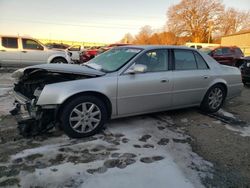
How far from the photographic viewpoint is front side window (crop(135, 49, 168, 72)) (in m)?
4.99

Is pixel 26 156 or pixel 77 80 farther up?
pixel 77 80

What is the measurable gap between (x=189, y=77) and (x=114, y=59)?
5.16 ft

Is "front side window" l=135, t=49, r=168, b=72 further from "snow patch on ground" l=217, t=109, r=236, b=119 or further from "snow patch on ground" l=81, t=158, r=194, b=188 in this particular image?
"snow patch on ground" l=81, t=158, r=194, b=188

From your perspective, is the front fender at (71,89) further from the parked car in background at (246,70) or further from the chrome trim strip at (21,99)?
the parked car in background at (246,70)

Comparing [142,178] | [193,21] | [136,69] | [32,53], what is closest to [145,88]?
[136,69]

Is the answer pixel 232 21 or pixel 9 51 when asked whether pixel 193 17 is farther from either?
pixel 9 51

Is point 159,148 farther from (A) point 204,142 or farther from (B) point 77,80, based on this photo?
(B) point 77,80

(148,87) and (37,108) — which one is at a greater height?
(148,87)

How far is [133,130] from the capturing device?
4785mm

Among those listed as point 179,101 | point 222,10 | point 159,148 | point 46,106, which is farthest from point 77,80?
point 222,10

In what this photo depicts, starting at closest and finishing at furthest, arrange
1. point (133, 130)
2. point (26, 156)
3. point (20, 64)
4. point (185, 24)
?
point (26, 156) < point (133, 130) < point (20, 64) < point (185, 24)

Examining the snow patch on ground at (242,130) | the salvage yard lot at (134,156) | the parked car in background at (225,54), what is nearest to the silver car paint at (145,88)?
the salvage yard lot at (134,156)

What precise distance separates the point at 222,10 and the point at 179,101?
2498 inches

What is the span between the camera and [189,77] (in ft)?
18.0
